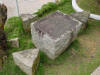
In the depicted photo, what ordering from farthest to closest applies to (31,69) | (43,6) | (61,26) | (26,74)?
(43,6)
(61,26)
(26,74)
(31,69)

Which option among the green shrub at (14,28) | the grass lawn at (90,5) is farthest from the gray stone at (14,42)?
the grass lawn at (90,5)

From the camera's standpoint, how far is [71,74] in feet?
11.8

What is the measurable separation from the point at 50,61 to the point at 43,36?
65 cm

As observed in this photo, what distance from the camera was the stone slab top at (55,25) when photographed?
3.72 m

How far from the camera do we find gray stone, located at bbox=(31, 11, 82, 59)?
11.8 feet

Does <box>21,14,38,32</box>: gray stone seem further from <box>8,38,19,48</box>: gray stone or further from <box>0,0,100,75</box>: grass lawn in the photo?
<box>8,38,19,48</box>: gray stone

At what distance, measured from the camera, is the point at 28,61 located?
335 cm

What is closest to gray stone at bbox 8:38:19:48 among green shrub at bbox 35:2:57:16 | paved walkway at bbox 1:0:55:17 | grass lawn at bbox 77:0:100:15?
green shrub at bbox 35:2:57:16

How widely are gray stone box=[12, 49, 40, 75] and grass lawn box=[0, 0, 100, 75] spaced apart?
179mm

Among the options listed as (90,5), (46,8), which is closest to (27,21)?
(46,8)

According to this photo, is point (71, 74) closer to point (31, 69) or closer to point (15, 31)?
point (31, 69)

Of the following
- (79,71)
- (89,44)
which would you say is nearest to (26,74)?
(79,71)

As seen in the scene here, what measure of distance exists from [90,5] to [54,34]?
2.53 metres

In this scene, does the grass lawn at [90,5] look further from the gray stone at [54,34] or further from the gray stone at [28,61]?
the gray stone at [28,61]
